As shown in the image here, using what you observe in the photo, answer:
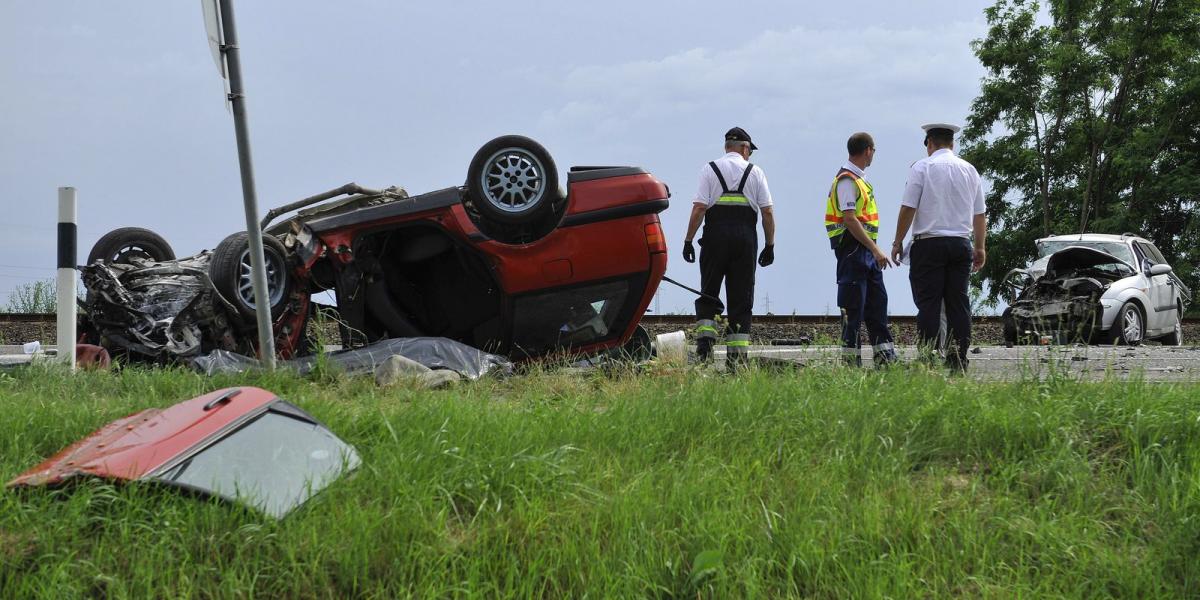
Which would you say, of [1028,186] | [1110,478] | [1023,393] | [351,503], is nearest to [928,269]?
[1023,393]

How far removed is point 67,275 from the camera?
20.3ft

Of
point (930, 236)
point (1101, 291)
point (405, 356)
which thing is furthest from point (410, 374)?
point (1101, 291)

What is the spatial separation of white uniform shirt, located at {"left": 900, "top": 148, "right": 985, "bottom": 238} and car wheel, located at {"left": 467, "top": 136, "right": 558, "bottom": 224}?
8.22ft

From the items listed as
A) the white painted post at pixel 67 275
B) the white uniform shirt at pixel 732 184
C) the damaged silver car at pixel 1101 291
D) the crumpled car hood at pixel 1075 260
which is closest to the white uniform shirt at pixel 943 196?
the white uniform shirt at pixel 732 184

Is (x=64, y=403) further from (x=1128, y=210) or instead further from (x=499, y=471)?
(x=1128, y=210)

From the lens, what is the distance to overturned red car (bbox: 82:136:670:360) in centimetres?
635

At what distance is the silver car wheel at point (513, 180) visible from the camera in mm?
6285

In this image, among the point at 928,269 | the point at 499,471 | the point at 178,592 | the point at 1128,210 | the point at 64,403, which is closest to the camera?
the point at 178,592

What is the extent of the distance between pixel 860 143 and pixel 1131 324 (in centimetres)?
861

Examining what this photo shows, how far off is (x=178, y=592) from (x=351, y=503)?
537 mm

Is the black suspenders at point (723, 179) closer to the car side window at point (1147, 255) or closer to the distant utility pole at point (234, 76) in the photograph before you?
the distant utility pole at point (234, 76)

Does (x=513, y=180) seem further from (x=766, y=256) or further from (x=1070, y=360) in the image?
(x=1070, y=360)

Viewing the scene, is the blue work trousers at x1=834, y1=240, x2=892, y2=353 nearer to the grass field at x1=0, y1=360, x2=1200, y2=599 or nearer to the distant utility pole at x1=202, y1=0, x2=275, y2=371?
the grass field at x1=0, y1=360, x2=1200, y2=599

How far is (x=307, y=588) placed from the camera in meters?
2.75
